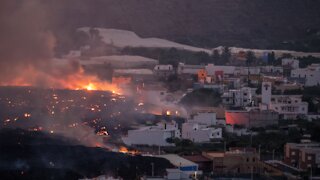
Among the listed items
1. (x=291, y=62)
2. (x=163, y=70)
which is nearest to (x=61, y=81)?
(x=163, y=70)

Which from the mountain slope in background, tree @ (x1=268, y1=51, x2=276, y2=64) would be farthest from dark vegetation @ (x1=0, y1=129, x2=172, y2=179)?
the mountain slope in background

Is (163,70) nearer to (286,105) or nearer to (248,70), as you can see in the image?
(248,70)

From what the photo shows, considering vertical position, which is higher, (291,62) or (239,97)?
(291,62)

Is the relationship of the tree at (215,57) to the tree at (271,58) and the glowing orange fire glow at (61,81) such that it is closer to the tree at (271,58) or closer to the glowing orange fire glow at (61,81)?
the tree at (271,58)

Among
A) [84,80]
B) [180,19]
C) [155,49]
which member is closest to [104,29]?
[155,49]

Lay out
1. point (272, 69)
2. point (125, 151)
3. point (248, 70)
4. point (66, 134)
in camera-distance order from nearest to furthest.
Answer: point (125, 151)
point (66, 134)
point (248, 70)
point (272, 69)

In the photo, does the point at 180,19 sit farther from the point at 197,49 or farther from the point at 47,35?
the point at 47,35

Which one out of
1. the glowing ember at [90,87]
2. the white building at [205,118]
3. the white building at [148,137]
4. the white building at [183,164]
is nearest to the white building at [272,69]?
the glowing ember at [90,87]
